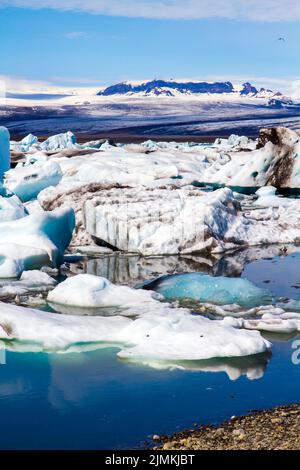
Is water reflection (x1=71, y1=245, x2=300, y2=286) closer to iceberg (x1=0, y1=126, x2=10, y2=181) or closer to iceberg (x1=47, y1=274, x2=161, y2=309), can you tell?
iceberg (x1=47, y1=274, x2=161, y2=309)

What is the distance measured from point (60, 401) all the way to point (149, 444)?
1.00 m

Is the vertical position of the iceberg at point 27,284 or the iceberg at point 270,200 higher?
the iceberg at point 270,200

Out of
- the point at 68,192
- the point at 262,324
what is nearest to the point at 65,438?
the point at 262,324

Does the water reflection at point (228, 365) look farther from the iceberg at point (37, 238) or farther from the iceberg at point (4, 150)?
the iceberg at point (4, 150)

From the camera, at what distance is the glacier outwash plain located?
20.6 ft

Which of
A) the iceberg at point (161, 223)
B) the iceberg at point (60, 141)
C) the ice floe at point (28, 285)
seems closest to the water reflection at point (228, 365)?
the ice floe at point (28, 285)

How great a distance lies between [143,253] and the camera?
10992 millimetres

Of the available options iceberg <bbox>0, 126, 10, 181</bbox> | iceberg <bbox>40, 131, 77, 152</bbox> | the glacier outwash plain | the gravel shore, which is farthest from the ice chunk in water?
iceberg <bbox>40, 131, 77, 152</bbox>

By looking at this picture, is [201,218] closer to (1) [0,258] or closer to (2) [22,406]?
(1) [0,258]

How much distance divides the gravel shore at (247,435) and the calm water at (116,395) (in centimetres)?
18

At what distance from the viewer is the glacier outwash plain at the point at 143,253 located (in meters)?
6.29

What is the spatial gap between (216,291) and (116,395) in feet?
10.1

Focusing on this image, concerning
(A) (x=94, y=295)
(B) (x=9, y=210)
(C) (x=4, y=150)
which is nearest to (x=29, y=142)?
(C) (x=4, y=150)

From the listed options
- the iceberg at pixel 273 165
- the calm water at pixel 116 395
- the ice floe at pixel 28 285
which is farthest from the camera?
the iceberg at pixel 273 165
